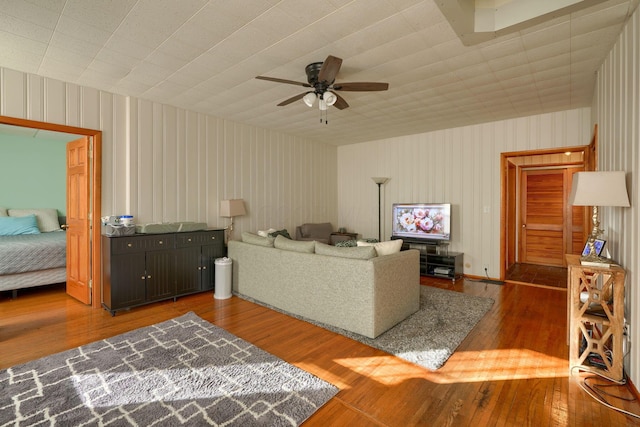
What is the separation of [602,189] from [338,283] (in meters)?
2.21

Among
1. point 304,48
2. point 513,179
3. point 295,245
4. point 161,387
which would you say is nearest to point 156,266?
point 295,245

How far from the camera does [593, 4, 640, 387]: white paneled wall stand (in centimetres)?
199

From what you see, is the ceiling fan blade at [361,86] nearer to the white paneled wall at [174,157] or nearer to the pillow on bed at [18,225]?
the white paneled wall at [174,157]

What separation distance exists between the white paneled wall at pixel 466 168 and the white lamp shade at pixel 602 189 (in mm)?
2753

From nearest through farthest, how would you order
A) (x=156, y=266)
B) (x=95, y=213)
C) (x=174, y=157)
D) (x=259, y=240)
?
(x=95, y=213) → (x=156, y=266) → (x=259, y=240) → (x=174, y=157)

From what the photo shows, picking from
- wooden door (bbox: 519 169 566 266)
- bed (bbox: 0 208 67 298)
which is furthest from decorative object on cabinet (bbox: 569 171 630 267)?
bed (bbox: 0 208 67 298)

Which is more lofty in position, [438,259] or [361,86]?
[361,86]

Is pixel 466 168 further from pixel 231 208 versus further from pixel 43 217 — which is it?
pixel 43 217

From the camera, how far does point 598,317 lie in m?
2.25

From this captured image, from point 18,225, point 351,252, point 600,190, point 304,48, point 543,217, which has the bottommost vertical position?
point 351,252

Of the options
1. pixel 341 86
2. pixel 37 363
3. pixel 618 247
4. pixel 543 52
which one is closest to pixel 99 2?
pixel 341 86

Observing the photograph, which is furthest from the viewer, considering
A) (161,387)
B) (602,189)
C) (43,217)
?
(43,217)

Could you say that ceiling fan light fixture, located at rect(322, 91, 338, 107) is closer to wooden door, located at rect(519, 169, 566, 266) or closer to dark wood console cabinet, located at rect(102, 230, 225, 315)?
dark wood console cabinet, located at rect(102, 230, 225, 315)

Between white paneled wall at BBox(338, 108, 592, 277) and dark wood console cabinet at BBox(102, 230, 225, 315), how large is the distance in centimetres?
359
